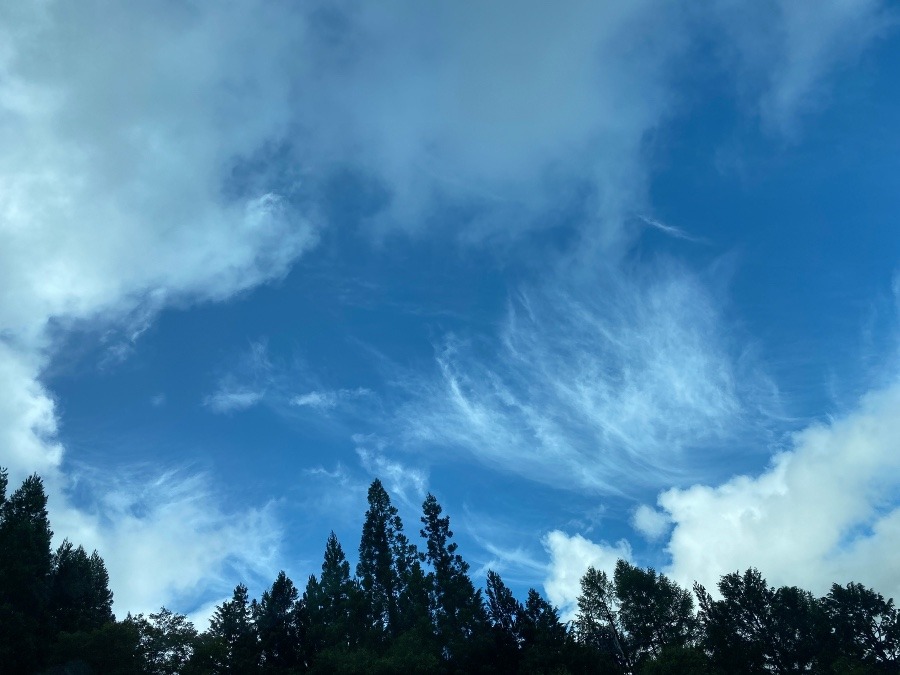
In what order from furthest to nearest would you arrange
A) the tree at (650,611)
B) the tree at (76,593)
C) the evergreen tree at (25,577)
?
the tree at (650,611) → the tree at (76,593) → the evergreen tree at (25,577)

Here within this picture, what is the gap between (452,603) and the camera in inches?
2591

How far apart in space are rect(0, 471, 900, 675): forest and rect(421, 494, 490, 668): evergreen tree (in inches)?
6.5

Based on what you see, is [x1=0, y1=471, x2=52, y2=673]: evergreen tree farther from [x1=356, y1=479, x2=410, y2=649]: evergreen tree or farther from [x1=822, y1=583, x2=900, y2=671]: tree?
[x1=822, y1=583, x2=900, y2=671]: tree

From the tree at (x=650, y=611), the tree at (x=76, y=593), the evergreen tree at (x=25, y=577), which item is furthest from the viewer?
the tree at (x=650, y=611)

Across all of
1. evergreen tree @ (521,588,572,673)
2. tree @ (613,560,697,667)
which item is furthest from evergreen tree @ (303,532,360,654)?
tree @ (613,560,697,667)

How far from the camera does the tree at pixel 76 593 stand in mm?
59344

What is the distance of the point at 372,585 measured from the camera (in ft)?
225

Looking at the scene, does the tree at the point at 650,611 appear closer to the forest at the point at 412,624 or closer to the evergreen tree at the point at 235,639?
the forest at the point at 412,624

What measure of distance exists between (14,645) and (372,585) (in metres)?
34.1

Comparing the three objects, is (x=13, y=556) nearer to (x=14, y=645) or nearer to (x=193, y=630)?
(x=14, y=645)

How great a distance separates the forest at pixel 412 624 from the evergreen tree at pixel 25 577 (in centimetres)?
14

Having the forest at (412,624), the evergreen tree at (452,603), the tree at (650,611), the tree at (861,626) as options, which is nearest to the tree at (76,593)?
the forest at (412,624)

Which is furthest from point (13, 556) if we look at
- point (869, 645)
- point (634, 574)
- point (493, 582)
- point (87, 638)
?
point (869, 645)

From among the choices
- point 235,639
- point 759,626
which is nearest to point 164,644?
point 235,639
